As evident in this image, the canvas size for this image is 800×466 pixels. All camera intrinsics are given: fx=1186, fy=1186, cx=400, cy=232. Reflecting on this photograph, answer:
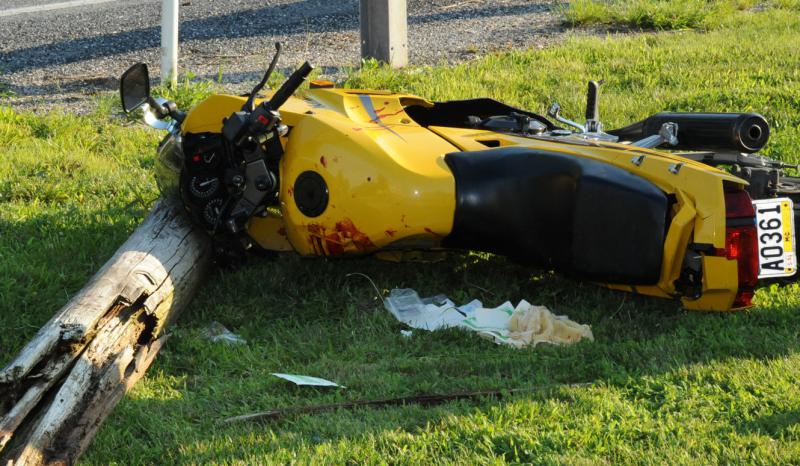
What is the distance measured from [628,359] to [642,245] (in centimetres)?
50

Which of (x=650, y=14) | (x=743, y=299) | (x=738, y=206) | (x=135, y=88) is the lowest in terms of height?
(x=743, y=299)

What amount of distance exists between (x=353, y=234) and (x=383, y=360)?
630 millimetres

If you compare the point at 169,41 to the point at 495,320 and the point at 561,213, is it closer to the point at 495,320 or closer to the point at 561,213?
the point at 495,320

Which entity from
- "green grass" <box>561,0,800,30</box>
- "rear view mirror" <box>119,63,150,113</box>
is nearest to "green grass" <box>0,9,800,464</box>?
"rear view mirror" <box>119,63,150,113</box>

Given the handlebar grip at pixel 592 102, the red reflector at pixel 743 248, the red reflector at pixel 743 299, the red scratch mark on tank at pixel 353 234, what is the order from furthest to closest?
the handlebar grip at pixel 592 102 → the red scratch mark on tank at pixel 353 234 → the red reflector at pixel 743 299 → the red reflector at pixel 743 248

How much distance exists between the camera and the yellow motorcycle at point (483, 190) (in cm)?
495

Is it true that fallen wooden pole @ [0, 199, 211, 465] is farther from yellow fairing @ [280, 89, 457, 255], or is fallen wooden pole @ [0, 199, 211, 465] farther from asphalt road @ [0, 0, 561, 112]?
asphalt road @ [0, 0, 561, 112]

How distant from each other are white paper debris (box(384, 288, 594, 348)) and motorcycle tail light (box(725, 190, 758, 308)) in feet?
2.28

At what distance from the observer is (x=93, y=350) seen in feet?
15.0

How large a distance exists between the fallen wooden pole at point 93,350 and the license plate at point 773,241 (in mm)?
2574

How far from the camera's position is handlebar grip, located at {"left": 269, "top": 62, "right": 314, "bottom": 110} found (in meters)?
5.09

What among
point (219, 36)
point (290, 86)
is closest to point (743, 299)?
point (290, 86)

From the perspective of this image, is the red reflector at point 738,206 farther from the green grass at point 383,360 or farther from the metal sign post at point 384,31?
the metal sign post at point 384,31

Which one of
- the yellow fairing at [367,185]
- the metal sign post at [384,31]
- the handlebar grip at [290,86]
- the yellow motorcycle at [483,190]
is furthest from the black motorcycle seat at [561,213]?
the metal sign post at [384,31]
